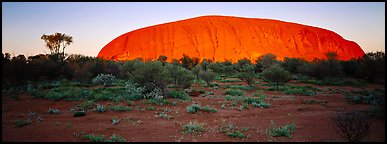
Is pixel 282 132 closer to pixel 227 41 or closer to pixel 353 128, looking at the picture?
pixel 353 128

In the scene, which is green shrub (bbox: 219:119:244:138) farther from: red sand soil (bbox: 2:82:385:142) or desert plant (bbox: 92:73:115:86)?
desert plant (bbox: 92:73:115:86)

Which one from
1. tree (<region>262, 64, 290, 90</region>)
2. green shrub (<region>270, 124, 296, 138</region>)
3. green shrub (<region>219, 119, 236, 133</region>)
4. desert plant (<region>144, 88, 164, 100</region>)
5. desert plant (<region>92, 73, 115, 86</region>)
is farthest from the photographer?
tree (<region>262, 64, 290, 90</region>)

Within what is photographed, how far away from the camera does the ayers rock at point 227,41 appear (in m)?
57.9

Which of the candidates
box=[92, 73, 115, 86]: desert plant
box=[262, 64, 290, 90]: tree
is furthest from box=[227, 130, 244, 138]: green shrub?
box=[92, 73, 115, 86]: desert plant

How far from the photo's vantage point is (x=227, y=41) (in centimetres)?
6047

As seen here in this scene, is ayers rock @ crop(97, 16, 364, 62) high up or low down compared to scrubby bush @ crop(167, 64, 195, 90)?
up

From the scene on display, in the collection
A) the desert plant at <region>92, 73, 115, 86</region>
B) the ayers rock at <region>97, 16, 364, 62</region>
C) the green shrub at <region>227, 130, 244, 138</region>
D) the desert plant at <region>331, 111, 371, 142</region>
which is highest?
the ayers rock at <region>97, 16, 364, 62</region>

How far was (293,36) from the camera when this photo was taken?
67.8 meters

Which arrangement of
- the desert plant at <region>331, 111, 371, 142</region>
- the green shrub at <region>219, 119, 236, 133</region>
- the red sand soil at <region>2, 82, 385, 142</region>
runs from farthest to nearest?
the green shrub at <region>219, 119, 236, 133</region> → the red sand soil at <region>2, 82, 385, 142</region> → the desert plant at <region>331, 111, 371, 142</region>

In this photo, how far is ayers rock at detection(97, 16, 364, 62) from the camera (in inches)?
2280

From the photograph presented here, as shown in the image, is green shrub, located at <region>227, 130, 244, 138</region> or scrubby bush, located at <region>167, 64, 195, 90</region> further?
Answer: scrubby bush, located at <region>167, 64, 195, 90</region>

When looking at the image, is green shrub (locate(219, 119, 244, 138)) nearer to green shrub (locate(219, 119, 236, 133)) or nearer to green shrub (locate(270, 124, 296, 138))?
green shrub (locate(219, 119, 236, 133))

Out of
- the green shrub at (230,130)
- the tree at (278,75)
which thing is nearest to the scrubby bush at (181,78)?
the tree at (278,75)

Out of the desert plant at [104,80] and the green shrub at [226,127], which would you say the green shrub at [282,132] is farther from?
the desert plant at [104,80]
